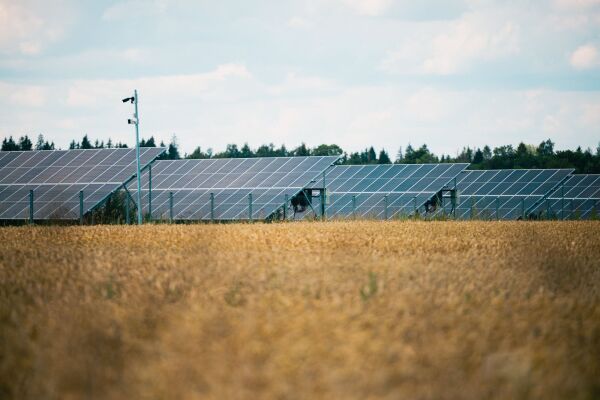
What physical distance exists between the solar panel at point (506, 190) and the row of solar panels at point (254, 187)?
0.18 ft

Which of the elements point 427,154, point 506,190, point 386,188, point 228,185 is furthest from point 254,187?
point 427,154

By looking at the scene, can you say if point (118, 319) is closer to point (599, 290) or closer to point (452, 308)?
point (452, 308)

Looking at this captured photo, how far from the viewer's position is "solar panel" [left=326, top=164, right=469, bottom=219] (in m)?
38.6

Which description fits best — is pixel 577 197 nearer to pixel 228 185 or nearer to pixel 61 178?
pixel 228 185

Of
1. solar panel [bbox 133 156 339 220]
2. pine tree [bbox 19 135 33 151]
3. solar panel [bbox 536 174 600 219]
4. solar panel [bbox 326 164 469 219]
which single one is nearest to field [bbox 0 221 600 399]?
solar panel [bbox 133 156 339 220]

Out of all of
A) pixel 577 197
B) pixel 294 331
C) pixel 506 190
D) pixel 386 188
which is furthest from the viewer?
pixel 577 197

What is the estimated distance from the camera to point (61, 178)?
108 ft

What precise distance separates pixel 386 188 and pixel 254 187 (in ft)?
27.1

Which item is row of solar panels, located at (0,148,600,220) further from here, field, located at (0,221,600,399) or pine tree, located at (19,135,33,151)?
pine tree, located at (19,135,33,151)

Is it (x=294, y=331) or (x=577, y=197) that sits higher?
(x=577, y=197)

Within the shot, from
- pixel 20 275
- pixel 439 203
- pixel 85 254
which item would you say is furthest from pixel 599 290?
pixel 439 203

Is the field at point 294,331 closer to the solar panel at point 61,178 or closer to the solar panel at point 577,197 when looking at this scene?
the solar panel at point 61,178

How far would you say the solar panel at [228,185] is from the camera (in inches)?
1313

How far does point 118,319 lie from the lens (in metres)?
4.74
